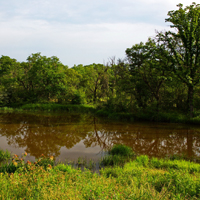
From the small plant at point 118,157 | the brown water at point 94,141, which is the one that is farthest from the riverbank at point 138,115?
the small plant at point 118,157

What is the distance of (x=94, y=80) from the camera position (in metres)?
35.6

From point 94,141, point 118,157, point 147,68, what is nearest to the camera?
point 118,157

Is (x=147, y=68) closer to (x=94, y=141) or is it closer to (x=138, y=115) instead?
(x=138, y=115)

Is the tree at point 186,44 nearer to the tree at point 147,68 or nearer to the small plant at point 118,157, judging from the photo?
the tree at point 147,68

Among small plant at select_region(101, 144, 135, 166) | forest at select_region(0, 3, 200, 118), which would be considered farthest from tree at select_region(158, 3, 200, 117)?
small plant at select_region(101, 144, 135, 166)

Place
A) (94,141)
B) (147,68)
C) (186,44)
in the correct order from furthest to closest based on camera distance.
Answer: (147,68) → (186,44) → (94,141)

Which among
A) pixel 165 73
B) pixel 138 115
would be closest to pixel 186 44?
pixel 165 73

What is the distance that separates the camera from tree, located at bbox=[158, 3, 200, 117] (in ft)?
58.6

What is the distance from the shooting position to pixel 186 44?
1853 centimetres

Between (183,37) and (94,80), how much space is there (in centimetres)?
1952

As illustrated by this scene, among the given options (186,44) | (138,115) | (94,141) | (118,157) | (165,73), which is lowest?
(94,141)

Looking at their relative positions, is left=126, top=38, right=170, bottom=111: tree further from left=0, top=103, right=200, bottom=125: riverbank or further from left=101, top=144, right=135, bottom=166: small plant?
left=101, top=144, right=135, bottom=166: small plant

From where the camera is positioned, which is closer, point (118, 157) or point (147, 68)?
point (118, 157)

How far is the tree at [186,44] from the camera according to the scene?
58.6 feet
